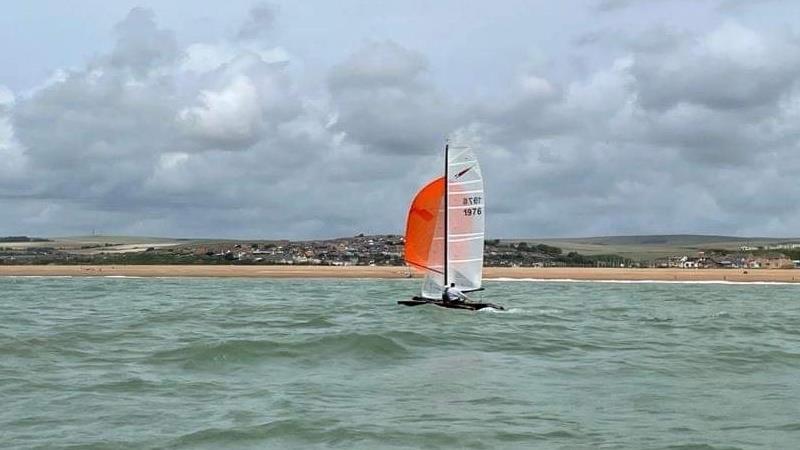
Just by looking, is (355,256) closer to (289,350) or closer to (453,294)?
(453,294)

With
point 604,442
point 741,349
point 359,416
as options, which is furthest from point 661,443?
point 741,349

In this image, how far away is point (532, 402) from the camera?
1830 centimetres

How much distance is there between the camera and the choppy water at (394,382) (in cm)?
1551

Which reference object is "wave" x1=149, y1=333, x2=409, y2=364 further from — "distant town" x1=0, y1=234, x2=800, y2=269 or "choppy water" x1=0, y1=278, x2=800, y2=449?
"distant town" x1=0, y1=234, x2=800, y2=269

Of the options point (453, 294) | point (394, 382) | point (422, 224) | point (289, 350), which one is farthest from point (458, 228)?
point (394, 382)

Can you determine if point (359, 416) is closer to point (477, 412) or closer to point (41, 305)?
point (477, 412)

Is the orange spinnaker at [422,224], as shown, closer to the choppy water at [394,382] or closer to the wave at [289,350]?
the choppy water at [394,382]

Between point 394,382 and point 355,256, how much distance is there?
4797 inches

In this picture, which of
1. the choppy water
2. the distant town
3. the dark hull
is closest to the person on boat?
the dark hull

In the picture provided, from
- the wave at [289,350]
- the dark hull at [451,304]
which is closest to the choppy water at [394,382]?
the wave at [289,350]

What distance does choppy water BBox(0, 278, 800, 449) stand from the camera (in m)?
15.5

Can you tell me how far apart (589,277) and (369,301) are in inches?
1987

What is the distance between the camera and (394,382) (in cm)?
2083

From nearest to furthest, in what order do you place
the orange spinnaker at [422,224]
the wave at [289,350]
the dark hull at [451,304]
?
the wave at [289,350]
the dark hull at [451,304]
the orange spinnaker at [422,224]
